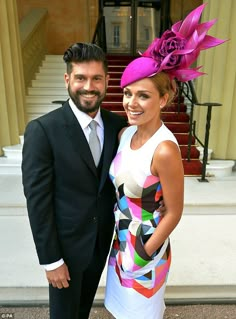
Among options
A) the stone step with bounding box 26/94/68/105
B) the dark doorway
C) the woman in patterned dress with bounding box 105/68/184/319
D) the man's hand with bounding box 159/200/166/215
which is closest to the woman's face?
the woman in patterned dress with bounding box 105/68/184/319

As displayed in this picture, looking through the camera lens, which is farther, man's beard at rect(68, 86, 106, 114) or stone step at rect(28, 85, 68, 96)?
stone step at rect(28, 85, 68, 96)

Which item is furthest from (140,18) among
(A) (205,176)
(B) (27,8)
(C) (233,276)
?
(C) (233,276)

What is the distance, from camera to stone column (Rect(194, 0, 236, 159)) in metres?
3.76

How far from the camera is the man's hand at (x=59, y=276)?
4.29 feet

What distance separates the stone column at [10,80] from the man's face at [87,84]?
3.31 meters

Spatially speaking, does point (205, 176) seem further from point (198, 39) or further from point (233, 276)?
point (198, 39)

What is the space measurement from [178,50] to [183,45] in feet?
0.10

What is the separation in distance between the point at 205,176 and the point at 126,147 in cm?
291

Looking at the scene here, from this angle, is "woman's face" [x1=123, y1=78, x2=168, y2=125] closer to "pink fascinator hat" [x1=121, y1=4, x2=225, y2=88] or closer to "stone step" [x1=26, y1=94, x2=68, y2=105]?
"pink fascinator hat" [x1=121, y1=4, x2=225, y2=88]

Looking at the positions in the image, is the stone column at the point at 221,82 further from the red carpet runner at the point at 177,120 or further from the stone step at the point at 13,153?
the stone step at the point at 13,153

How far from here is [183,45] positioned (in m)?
1.07

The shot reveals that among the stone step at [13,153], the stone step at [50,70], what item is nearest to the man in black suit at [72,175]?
the stone step at [13,153]

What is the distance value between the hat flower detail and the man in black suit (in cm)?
25

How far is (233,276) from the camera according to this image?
2.23m
